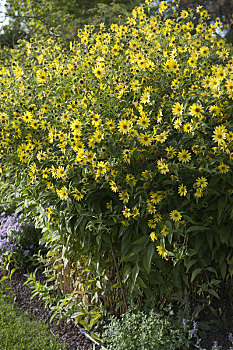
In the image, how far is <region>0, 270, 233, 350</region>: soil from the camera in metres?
2.65

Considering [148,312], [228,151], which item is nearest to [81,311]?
[148,312]

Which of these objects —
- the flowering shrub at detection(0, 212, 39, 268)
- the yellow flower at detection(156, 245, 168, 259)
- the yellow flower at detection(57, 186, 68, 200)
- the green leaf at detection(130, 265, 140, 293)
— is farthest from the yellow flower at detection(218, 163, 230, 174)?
the flowering shrub at detection(0, 212, 39, 268)

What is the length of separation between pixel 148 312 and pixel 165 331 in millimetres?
239

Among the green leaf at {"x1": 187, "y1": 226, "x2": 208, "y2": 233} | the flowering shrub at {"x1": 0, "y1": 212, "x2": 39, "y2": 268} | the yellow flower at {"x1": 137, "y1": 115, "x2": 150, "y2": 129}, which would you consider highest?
the yellow flower at {"x1": 137, "y1": 115, "x2": 150, "y2": 129}

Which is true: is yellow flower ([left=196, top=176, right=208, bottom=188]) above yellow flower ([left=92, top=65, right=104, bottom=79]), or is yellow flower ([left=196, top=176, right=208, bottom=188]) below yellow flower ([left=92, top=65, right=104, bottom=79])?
below

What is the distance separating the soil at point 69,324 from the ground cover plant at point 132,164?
0.12 metres

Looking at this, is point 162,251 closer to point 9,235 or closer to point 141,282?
point 141,282

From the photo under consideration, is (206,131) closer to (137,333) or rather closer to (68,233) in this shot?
(68,233)

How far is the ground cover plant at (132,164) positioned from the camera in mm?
2402

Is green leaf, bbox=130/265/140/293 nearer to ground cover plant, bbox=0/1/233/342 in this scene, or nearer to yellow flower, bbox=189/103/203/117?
ground cover plant, bbox=0/1/233/342

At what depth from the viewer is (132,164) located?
2.51 metres

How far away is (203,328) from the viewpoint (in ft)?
8.78

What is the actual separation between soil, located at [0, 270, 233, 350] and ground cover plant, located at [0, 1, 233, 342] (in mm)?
123

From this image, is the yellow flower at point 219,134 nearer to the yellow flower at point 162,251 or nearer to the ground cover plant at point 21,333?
the yellow flower at point 162,251
